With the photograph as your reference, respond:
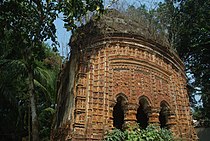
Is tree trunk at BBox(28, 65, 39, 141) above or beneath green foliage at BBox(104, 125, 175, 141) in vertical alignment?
above

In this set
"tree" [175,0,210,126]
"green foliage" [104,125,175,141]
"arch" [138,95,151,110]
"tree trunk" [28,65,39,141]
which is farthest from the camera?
"tree" [175,0,210,126]

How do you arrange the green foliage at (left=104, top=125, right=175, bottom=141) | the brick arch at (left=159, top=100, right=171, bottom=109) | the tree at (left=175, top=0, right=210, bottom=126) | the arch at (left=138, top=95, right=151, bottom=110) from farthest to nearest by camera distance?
the tree at (left=175, top=0, right=210, bottom=126) → the brick arch at (left=159, top=100, right=171, bottom=109) → the arch at (left=138, top=95, right=151, bottom=110) → the green foliage at (left=104, top=125, right=175, bottom=141)

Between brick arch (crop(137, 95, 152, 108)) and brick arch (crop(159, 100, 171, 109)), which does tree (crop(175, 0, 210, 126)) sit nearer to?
brick arch (crop(159, 100, 171, 109))

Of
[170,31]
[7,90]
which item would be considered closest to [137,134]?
[170,31]

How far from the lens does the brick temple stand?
21.0 feet

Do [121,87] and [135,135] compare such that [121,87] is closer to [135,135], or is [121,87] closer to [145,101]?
[145,101]

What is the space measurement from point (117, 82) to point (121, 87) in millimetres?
177

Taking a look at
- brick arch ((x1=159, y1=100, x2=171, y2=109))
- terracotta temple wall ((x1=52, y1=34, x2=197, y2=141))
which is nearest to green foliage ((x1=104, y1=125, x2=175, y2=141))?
terracotta temple wall ((x1=52, y1=34, x2=197, y2=141))

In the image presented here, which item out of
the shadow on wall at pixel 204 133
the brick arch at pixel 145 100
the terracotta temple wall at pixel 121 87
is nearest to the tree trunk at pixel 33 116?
the terracotta temple wall at pixel 121 87

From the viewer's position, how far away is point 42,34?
7.24 meters

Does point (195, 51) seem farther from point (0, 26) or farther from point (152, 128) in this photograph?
point (0, 26)

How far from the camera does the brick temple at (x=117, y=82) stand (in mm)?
6406

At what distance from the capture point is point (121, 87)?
693 centimetres

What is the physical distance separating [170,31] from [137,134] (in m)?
7.74
